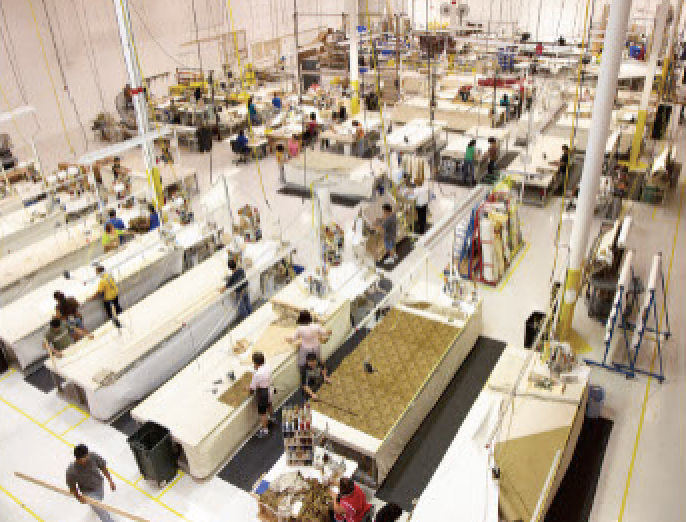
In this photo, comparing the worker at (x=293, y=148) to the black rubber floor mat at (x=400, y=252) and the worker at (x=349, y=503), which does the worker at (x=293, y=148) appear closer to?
the black rubber floor mat at (x=400, y=252)

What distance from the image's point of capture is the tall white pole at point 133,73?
36.0 ft

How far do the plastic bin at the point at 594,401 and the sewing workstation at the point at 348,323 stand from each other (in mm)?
33

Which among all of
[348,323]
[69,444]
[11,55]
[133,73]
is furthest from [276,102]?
[69,444]

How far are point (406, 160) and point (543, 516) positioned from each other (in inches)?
406

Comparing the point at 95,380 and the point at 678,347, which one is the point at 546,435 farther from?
the point at 95,380

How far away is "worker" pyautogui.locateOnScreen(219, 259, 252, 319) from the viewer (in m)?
10.7

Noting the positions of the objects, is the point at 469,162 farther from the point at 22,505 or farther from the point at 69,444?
the point at 22,505

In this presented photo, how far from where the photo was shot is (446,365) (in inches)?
357

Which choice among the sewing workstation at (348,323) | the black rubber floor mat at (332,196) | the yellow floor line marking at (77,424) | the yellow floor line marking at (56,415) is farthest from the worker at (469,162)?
the yellow floor line marking at (56,415)

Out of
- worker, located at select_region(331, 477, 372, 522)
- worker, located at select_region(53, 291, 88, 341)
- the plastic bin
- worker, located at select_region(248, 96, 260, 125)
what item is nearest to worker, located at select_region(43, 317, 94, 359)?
worker, located at select_region(53, 291, 88, 341)

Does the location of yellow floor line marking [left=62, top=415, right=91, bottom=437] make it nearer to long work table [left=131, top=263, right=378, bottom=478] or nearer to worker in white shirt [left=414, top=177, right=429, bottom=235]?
long work table [left=131, top=263, right=378, bottom=478]

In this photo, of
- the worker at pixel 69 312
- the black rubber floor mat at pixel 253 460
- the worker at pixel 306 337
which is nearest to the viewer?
the black rubber floor mat at pixel 253 460

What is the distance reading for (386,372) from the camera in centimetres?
861

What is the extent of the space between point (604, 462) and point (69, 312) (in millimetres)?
8787
